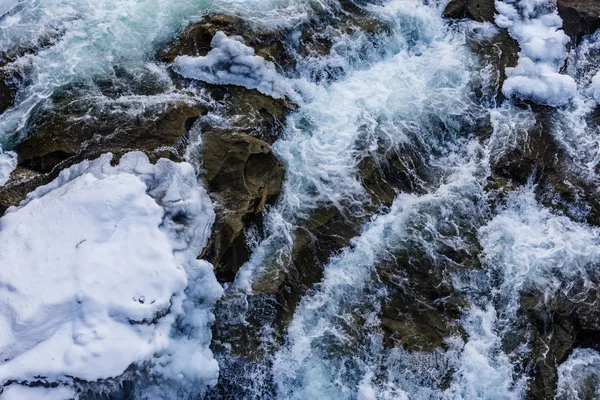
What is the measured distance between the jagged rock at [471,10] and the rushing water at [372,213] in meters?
0.42

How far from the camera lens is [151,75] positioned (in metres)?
9.11

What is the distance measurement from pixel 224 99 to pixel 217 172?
5.81 ft

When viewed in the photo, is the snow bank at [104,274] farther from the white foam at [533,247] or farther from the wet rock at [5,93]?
the white foam at [533,247]

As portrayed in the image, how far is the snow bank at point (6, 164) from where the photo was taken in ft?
24.7

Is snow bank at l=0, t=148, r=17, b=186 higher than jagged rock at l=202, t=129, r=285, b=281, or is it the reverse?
jagged rock at l=202, t=129, r=285, b=281

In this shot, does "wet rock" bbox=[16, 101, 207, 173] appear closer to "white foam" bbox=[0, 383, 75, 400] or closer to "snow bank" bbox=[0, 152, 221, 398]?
"snow bank" bbox=[0, 152, 221, 398]

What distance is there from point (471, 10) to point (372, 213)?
620 cm

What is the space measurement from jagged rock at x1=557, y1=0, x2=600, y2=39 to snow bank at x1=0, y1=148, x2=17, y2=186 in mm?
11424

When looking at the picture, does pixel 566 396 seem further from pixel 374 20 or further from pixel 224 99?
pixel 374 20

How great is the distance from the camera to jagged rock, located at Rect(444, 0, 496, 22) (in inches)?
470

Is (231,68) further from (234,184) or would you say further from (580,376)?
(580,376)

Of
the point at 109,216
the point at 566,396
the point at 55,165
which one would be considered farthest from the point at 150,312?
the point at 566,396

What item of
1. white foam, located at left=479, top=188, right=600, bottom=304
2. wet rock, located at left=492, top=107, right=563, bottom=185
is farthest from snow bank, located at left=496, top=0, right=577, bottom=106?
white foam, located at left=479, top=188, right=600, bottom=304

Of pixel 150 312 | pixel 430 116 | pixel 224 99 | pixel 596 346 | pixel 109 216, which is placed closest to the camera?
pixel 150 312
